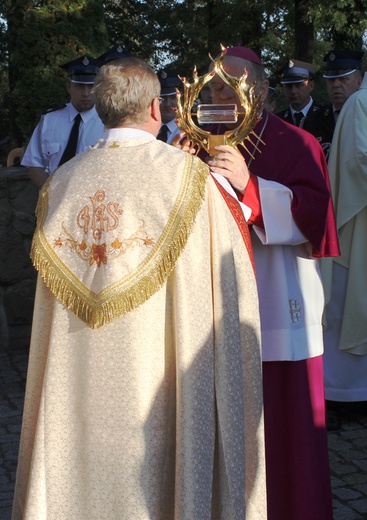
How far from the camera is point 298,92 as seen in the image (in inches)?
308

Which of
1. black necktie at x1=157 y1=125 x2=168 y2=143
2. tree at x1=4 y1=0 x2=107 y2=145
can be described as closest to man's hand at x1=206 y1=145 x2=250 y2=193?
black necktie at x1=157 y1=125 x2=168 y2=143

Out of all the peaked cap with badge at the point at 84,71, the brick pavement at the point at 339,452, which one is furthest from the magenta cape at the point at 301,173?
the peaked cap with badge at the point at 84,71

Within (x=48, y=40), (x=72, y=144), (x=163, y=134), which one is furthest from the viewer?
(x=48, y=40)

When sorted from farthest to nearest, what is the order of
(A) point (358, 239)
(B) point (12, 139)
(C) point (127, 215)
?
(B) point (12, 139) < (A) point (358, 239) < (C) point (127, 215)

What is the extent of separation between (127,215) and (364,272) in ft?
10.6

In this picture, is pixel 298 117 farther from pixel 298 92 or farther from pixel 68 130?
pixel 68 130

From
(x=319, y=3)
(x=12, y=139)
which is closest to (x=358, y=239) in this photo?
(x=319, y=3)

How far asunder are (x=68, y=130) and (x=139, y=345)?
429cm

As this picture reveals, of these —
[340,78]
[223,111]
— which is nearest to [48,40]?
[340,78]

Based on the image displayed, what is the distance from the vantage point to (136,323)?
9.96ft

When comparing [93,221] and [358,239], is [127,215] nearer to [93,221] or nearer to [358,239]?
[93,221]

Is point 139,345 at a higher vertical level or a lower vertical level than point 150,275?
lower

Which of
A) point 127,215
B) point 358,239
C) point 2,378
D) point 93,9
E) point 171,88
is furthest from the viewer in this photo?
point 93,9

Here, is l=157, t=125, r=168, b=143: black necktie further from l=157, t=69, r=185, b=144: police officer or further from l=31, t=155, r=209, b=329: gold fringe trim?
l=31, t=155, r=209, b=329: gold fringe trim
